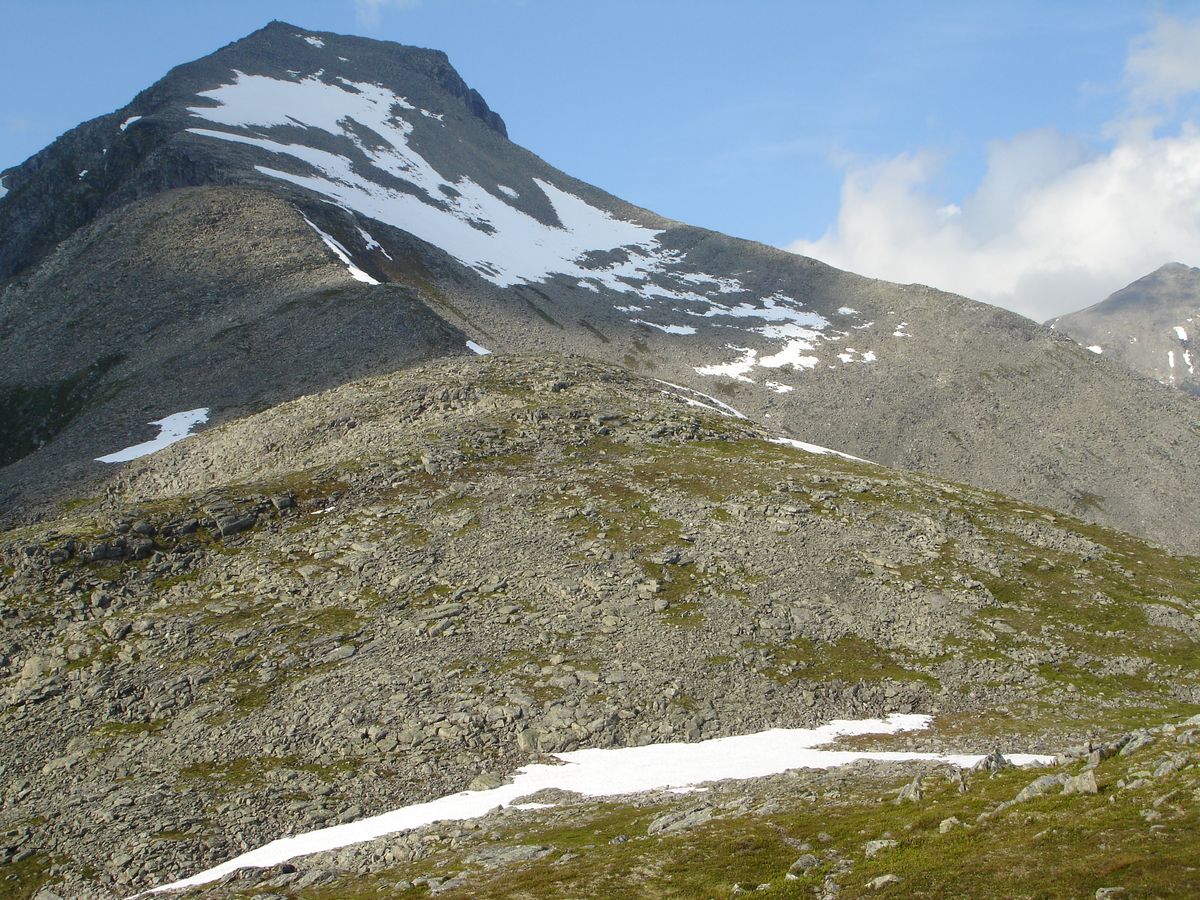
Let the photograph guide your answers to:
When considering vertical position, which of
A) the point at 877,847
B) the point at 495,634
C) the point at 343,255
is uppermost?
the point at 343,255

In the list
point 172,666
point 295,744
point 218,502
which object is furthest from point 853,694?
point 218,502

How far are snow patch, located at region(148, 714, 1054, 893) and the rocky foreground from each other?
1012 mm

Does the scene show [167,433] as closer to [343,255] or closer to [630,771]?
[343,255]

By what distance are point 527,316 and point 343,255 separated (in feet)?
107

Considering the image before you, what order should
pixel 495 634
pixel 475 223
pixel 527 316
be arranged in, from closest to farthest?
pixel 495 634
pixel 527 316
pixel 475 223

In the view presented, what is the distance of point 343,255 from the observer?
11294 cm

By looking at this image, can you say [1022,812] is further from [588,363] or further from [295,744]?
[588,363]

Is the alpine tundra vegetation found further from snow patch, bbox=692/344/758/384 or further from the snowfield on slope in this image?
snow patch, bbox=692/344/758/384

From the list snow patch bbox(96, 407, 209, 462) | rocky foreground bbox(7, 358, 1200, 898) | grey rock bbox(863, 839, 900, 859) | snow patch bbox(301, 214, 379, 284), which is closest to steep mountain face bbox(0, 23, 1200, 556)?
snow patch bbox(301, 214, 379, 284)

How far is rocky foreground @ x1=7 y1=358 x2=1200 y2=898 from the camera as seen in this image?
2741 centimetres

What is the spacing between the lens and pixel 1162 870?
1798 cm

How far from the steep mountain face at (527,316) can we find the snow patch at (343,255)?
599 mm

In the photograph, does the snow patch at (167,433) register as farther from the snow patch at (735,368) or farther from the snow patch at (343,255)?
the snow patch at (735,368)

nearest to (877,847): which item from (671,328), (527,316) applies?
(527,316)
